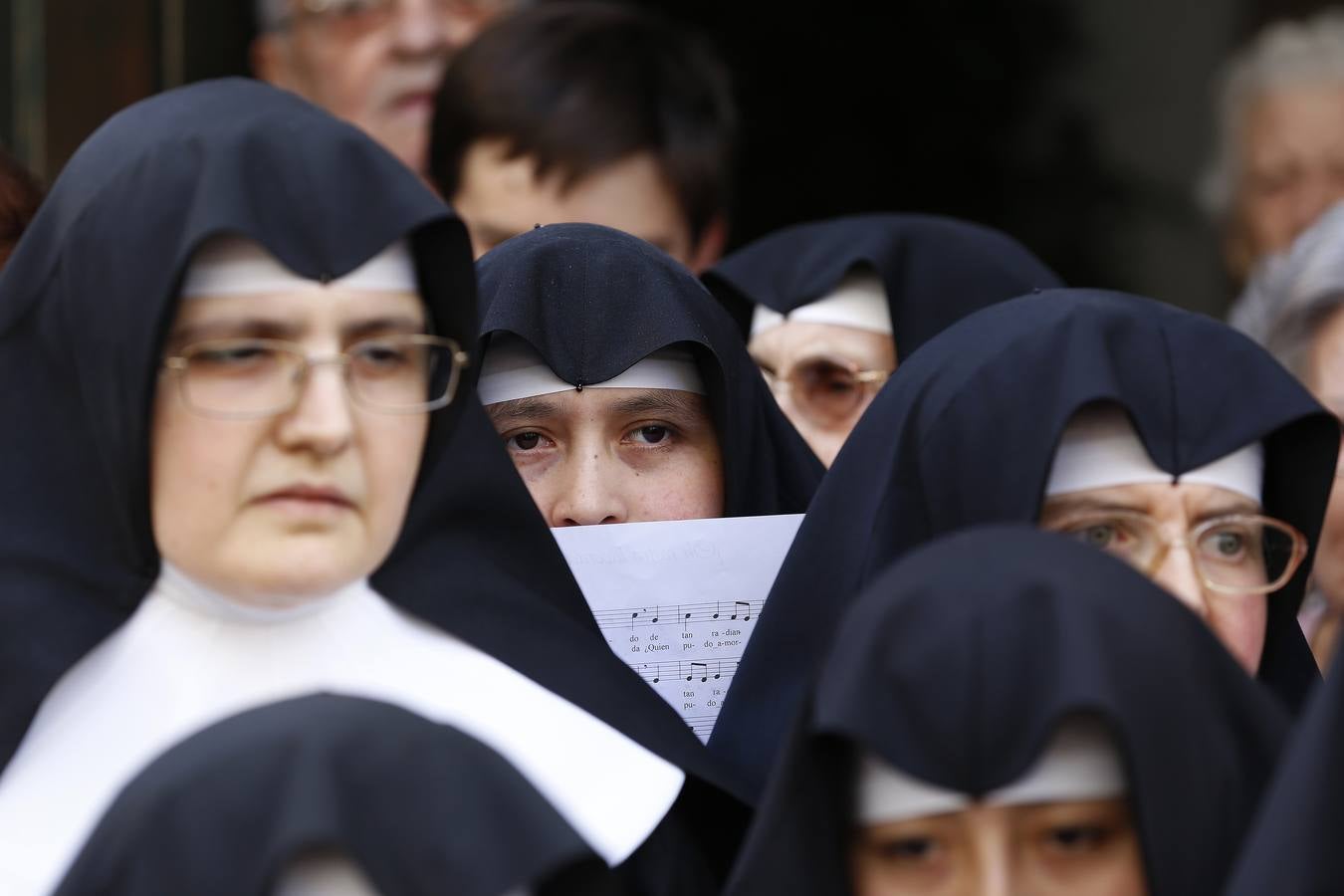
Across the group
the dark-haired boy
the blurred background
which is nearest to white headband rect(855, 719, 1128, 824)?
the dark-haired boy

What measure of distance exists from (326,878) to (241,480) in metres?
0.62

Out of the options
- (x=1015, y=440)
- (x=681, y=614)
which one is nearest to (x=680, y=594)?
(x=681, y=614)

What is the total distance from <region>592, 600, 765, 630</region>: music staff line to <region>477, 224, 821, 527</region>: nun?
1.07ft

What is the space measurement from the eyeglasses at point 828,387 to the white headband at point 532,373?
0.63 meters

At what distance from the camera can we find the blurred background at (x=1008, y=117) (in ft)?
26.7

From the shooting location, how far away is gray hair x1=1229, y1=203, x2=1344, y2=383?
4555mm

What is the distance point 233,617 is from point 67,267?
471 millimetres

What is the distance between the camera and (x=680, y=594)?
12.0 feet

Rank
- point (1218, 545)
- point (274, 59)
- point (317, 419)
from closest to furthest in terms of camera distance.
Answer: point (317, 419) → point (1218, 545) → point (274, 59)

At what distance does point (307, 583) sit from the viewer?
275cm

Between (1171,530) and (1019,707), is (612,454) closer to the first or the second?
(1171,530)

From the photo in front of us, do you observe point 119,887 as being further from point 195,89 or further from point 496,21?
point 496,21

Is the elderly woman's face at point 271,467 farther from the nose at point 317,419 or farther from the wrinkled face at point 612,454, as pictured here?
the wrinkled face at point 612,454

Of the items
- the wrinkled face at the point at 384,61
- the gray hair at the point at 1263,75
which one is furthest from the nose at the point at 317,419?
the gray hair at the point at 1263,75
